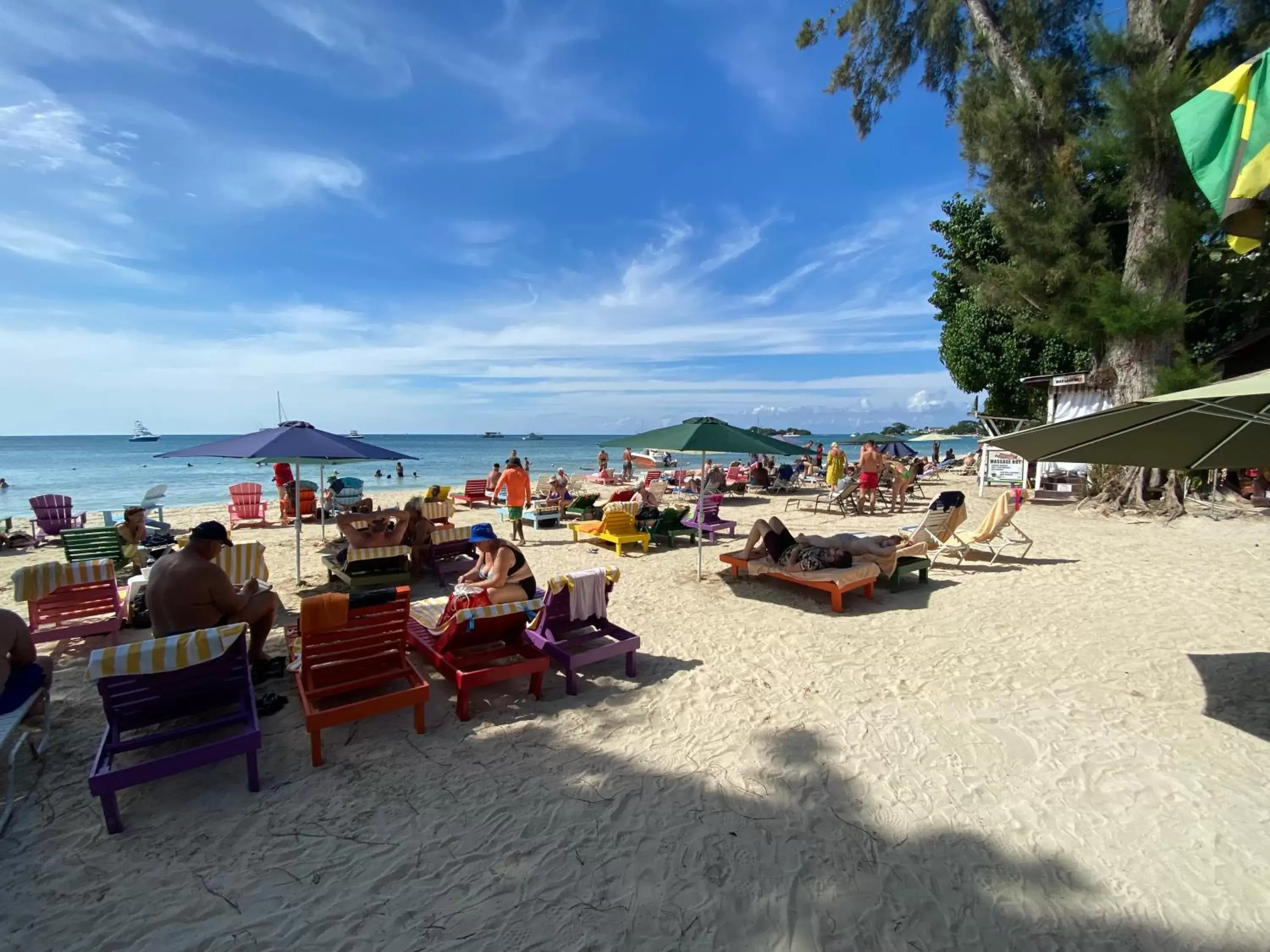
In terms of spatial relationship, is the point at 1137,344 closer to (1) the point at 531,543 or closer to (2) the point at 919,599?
(2) the point at 919,599

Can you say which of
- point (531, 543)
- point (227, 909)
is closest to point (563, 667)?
point (227, 909)

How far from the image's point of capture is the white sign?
21.2 metres

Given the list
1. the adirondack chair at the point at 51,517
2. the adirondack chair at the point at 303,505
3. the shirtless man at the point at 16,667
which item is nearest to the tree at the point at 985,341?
the adirondack chair at the point at 303,505

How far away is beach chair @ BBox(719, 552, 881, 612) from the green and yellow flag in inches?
182

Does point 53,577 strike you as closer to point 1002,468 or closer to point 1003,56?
point 1003,56

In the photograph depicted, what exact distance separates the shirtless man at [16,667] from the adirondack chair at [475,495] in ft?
43.0

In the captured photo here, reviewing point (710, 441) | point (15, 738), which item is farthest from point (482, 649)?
point (710, 441)

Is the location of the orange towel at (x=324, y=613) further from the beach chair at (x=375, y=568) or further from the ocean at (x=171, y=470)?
the ocean at (x=171, y=470)

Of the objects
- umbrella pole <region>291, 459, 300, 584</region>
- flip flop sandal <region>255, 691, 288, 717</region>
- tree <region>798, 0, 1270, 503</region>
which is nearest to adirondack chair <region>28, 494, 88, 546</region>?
umbrella pole <region>291, 459, 300, 584</region>

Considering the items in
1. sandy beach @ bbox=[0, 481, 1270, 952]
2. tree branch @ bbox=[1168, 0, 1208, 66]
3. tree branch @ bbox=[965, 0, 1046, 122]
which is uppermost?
tree branch @ bbox=[965, 0, 1046, 122]

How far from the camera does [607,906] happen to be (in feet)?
8.32

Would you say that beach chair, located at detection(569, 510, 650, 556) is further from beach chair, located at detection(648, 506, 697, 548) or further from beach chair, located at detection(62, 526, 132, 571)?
beach chair, located at detection(62, 526, 132, 571)

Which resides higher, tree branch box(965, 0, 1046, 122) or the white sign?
tree branch box(965, 0, 1046, 122)

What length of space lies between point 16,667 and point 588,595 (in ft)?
12.4
